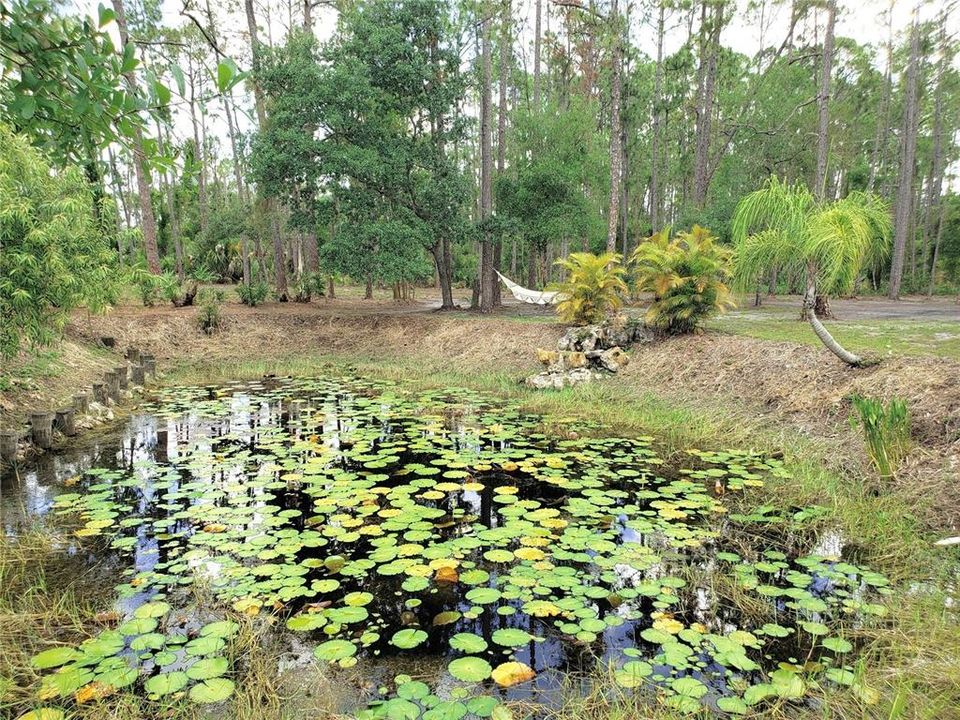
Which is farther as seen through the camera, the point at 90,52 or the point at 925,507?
the point at 925,507

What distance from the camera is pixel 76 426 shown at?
596 cm

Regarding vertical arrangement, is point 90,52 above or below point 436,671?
above

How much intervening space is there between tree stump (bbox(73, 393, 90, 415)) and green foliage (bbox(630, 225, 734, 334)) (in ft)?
24.8

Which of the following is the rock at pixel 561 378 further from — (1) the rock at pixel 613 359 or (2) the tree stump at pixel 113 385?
(2) the tree stump at pixel 113 385

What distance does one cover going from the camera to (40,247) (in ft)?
15.9

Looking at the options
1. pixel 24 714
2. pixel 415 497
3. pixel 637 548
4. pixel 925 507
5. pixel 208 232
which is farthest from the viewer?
pixel 208 232

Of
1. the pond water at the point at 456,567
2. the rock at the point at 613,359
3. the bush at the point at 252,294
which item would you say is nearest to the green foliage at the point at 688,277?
the rock at the point at 613,359

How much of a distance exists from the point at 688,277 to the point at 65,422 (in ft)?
26.5

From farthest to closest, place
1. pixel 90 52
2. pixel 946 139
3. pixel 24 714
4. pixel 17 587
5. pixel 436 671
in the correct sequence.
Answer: pixel 946 139, pixel 17 587, pixel 436 671, pixel 24 714, pixel 90 52

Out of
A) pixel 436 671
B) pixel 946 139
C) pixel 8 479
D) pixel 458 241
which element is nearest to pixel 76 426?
pixel 8 479

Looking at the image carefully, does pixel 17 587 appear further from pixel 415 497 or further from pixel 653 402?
pixel 653 402

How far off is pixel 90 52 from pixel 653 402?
6625mm

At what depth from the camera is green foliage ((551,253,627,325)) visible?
9852 mm

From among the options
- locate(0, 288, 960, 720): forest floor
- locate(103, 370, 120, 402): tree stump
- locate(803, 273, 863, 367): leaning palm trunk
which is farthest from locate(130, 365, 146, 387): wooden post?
locate(803, 273, 863, 367): leaning palm trunk
